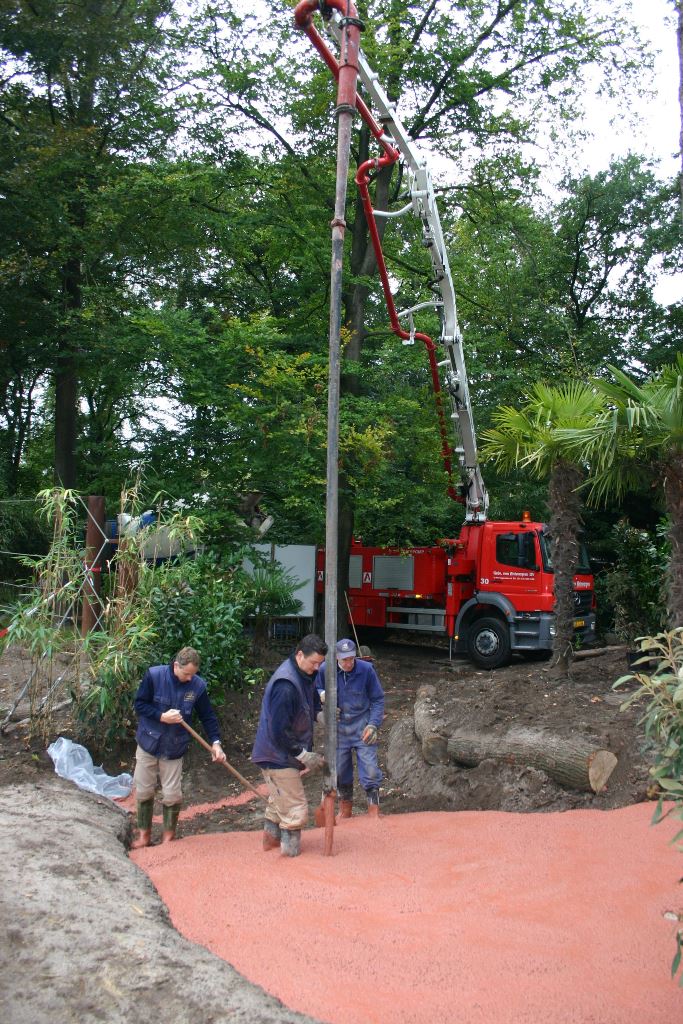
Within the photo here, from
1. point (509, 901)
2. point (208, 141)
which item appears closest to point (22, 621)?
point (509, 901)

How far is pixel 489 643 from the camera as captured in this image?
1555cm

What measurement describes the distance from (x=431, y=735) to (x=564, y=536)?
324 centimetres

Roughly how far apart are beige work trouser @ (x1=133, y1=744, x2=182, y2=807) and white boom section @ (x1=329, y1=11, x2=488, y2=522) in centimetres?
750

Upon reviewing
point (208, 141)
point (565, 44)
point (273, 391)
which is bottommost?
point (273, 391)

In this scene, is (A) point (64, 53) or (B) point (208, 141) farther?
(B) point (208, 141)

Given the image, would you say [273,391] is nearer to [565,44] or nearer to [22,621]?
[22,621]

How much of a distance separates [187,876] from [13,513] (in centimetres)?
1214

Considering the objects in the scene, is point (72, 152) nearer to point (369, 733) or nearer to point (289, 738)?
point (369, 733)

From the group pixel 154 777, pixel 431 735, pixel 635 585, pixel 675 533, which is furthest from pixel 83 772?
pixel 635 585

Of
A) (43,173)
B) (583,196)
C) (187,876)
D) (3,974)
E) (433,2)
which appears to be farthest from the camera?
(583,196)

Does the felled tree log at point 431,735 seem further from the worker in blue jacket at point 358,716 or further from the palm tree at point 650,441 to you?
the palm tree at point 650,441

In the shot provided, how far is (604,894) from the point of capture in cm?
543

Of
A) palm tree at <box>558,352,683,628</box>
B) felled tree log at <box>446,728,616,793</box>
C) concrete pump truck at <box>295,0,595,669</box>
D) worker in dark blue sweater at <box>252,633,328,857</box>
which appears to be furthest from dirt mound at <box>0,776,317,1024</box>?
concrete pump truck at <box>295,0,595,669</box>

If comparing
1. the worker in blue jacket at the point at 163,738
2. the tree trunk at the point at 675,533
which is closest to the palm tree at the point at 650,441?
the tree trunk at the point at 675,533
